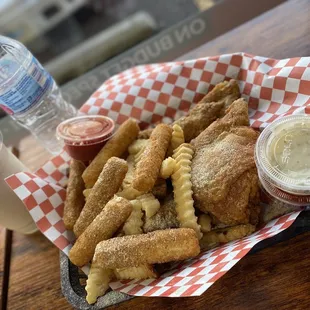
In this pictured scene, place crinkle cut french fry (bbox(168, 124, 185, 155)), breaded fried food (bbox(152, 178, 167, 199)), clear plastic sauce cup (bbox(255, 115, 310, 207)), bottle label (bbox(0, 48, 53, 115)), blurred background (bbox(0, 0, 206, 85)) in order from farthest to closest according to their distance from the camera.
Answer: blurred background (bbox(0, 0, 206, 85)) → bottle label (bbox(0, 48, 53, 115)) → crinkle cut french fry (bbox(168, 124, 185, 155)) → breaded fried food (bbox(152, 178, 167, 199)) → clear plastic sauce cup (bbox(255, 115, 310, 207))

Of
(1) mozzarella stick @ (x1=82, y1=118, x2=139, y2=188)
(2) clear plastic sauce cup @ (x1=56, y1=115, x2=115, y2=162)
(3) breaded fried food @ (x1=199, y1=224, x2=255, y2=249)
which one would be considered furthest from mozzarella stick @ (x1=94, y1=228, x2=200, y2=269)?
(2) clear plastic sauce cup @ (x1=56, y1=115, x2=115, y2=162)

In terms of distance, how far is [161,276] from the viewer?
1.49 metres

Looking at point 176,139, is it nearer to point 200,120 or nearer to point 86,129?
point 200,120

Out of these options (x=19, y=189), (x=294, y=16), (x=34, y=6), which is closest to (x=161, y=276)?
(x=19, y=189)

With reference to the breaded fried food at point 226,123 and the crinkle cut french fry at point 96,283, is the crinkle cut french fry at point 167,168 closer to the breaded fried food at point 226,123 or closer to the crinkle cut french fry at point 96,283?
Answer: the breaded fried food at point 226,123

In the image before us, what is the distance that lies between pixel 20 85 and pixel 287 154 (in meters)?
1.13

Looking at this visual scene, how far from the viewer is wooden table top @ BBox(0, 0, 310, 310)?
1348 mm

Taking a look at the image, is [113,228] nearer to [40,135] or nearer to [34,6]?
[40,135]

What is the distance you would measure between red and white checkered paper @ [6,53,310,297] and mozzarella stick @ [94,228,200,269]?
0.28 feet

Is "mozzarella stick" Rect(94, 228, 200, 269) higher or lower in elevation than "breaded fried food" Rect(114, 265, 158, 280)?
higher

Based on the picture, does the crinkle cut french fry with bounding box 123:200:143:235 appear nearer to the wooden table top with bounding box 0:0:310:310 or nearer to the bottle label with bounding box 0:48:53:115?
the wooden table top with bounding box 0:0:310:310

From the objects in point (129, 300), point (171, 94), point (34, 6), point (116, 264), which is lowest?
point (129, 300)

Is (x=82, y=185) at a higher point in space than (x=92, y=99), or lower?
lower

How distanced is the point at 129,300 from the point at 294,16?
171 cm
